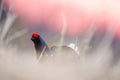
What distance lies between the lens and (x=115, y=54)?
1036 cm

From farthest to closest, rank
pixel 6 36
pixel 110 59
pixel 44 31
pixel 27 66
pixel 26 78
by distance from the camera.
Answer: pixel 44 31 → pixel 110 59 → pixel 6 36 → pixel 27 66 → pixel 26 78

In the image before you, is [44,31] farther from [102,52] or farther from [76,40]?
[102,52]

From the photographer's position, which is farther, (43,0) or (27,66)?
(43,0)

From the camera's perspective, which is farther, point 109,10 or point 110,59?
point 109,10

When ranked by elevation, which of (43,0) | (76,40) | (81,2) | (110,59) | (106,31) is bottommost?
(110,59)

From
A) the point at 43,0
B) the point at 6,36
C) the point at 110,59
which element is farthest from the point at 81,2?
the point at 6,36

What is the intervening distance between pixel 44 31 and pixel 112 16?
8.62 ft

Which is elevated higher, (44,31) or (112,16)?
(112,16)

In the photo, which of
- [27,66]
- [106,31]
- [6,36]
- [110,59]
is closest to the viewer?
[27,66]

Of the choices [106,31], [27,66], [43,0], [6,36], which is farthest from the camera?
[43,0]

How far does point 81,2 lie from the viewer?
1155 centimetres

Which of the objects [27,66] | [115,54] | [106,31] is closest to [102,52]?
[115,54]

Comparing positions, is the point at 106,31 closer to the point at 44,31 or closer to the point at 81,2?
the point at 81,2

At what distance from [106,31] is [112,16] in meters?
0.78
